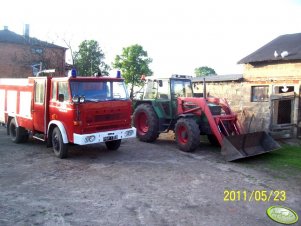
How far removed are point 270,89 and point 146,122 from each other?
6.93m

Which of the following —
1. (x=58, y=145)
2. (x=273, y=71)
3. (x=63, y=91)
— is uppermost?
(x=273, y=71)

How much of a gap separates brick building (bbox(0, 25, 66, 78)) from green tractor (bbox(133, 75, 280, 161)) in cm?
1362

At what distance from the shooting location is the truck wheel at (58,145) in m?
8.23

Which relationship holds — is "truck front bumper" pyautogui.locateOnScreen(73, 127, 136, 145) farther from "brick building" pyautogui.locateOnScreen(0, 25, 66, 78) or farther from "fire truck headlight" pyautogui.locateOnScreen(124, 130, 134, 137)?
"brick building" pyautogui.locateOnScreen(0, 25, 66, 78)

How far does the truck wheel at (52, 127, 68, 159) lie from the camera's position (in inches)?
324

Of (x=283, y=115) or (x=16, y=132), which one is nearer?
(x=16, y=132)

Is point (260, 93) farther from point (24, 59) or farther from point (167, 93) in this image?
point (24, 59)

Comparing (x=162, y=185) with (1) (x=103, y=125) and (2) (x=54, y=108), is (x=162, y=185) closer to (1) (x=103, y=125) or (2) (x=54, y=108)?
(1) (x=103, y=125)

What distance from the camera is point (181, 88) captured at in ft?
36.0

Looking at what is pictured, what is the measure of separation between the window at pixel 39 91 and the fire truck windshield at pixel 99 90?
1.53 m

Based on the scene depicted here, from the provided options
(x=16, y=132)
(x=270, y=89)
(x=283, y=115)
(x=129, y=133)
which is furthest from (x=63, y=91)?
(x=270, y=89)

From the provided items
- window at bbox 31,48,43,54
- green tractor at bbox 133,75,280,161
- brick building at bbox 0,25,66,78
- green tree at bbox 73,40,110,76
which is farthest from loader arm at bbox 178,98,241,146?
green tree at bbox 73,40,110,76

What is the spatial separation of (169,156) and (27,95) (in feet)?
16.1
